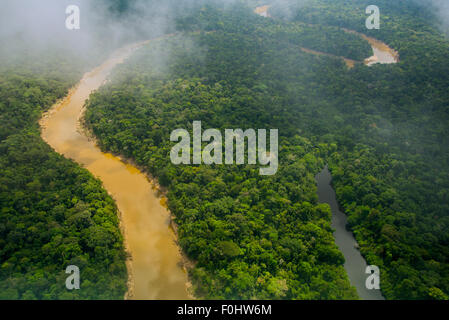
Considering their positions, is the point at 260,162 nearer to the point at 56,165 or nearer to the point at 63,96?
the point at 56,165

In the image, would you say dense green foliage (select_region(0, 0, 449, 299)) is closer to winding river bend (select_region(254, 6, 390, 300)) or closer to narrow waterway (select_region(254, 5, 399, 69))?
winding river bend (select_region(254, 6, 390, 300))

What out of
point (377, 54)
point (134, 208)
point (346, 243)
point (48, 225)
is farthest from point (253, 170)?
point (377, 54)

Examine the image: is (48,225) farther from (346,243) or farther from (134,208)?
(346,243)

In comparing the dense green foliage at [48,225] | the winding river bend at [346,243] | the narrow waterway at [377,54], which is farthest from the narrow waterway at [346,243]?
the narrow waterway at [377,54]

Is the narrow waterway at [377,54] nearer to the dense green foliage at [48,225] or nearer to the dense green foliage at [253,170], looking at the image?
the dense green foliage at [253,170]

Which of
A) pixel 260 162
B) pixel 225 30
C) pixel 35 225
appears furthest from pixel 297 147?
pixel 225 30

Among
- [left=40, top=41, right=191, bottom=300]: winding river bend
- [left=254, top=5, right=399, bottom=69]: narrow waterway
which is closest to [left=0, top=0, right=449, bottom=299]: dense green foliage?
[left=254, top=5, right=399, bottom=69]: narrow waterway
